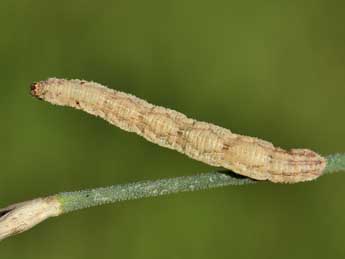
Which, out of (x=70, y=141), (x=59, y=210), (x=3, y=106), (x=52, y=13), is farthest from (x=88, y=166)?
(x=59, y=210)

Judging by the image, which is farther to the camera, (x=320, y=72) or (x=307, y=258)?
(x=320, y=72)

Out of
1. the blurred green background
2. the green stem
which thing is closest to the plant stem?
the green stem

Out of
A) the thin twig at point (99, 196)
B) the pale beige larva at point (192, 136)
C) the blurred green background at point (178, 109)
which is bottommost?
the thin twig at point (99, 196)

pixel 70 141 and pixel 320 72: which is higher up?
pixel 320 72

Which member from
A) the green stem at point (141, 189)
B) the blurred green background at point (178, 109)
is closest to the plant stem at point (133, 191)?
the green stem at point (141, 189)

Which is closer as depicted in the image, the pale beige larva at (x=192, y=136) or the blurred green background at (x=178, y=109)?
the pale beige larva at (x=192, y=136)

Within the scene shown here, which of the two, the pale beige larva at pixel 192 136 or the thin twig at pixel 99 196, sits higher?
the pale beige larva at pixel 192 136

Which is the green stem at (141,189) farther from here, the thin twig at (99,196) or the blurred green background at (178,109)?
the blurred green background at (178,109)

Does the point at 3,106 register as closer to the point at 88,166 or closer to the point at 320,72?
the point at 88,166
